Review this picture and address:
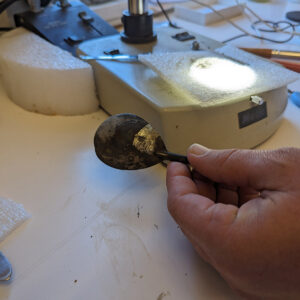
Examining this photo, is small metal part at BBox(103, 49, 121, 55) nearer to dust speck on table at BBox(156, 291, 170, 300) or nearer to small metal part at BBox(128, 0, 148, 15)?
small metal part at BBox(128, 0, 148, 15)

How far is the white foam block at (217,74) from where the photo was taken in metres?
0.46

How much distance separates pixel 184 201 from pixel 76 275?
0.50ft

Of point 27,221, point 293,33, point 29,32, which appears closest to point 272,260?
point 27,221

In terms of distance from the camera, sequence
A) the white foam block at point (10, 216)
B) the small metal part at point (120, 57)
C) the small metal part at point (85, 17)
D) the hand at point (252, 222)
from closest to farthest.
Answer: the hand at point (252, 222)
the white foam block at point (10, 216)
the small metal part at point (120, 57)
the small metal part at point (85, 17)

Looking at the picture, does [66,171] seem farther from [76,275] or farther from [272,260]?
[272,260]

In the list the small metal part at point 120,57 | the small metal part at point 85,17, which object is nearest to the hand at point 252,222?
the small metal part at point 120,57

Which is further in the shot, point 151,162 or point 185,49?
point 185,49

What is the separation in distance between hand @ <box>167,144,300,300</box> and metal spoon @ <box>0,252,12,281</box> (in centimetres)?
20

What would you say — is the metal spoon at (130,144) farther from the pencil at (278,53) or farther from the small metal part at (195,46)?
the pencil at (278,53)

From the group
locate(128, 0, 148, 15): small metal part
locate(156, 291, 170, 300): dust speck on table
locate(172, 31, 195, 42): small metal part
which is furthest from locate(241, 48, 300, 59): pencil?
locate(156, 291, 170, 300): dust speck on table

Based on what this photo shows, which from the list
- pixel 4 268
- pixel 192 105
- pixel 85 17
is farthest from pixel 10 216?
pixel 85 17

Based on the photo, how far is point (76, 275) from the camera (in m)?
0.35

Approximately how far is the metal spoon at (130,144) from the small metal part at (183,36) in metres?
0.29

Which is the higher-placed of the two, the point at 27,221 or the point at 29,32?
the point at 29,32
